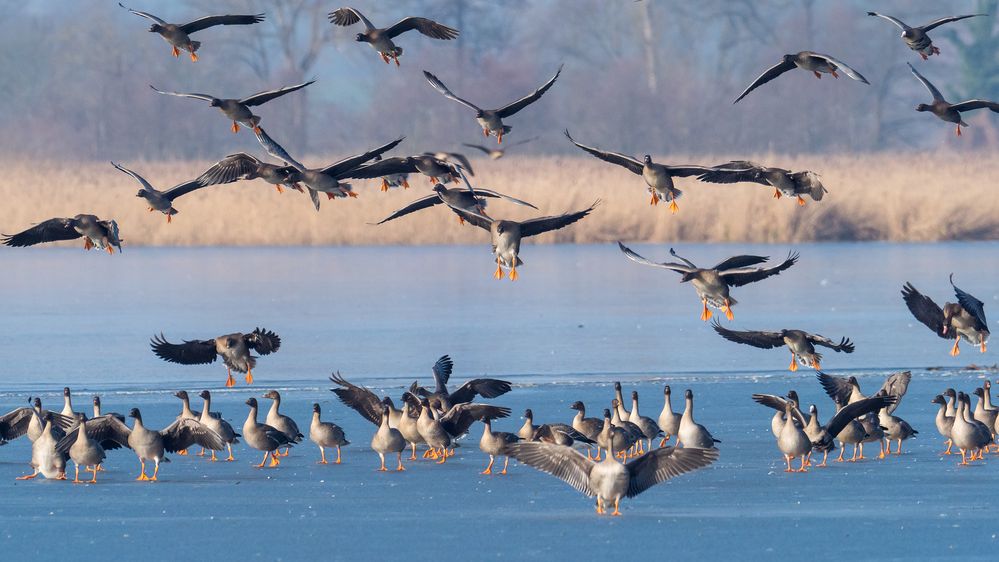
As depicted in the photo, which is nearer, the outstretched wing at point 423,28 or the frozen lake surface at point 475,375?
the frozen lake surface at point 475,375

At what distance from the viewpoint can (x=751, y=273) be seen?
12500 mm

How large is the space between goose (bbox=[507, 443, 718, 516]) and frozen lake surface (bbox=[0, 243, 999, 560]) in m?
0.17

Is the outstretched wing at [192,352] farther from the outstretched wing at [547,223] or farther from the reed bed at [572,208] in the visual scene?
the reed bed at [572,208]

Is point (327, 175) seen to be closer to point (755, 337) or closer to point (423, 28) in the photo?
point (423, 28)

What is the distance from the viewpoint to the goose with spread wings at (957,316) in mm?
13305

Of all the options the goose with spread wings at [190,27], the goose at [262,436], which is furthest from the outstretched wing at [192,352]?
the goose with spread wings at [190,27]

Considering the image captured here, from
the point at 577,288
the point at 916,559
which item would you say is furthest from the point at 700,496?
the point at 577,288

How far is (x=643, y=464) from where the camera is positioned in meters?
10.4

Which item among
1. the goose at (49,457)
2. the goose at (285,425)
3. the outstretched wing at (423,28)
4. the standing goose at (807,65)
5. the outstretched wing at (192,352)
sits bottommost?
the goose at (49,457)

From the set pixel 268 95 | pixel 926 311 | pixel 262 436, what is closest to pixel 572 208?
pixel 926 311

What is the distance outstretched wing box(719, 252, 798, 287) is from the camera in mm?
12062

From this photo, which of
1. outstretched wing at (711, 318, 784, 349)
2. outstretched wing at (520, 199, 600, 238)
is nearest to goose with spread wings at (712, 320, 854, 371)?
outstretched wing at (711, 318, 784, 349)

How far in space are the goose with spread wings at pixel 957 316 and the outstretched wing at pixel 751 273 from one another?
141 centimetres

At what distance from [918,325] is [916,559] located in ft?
41.2
